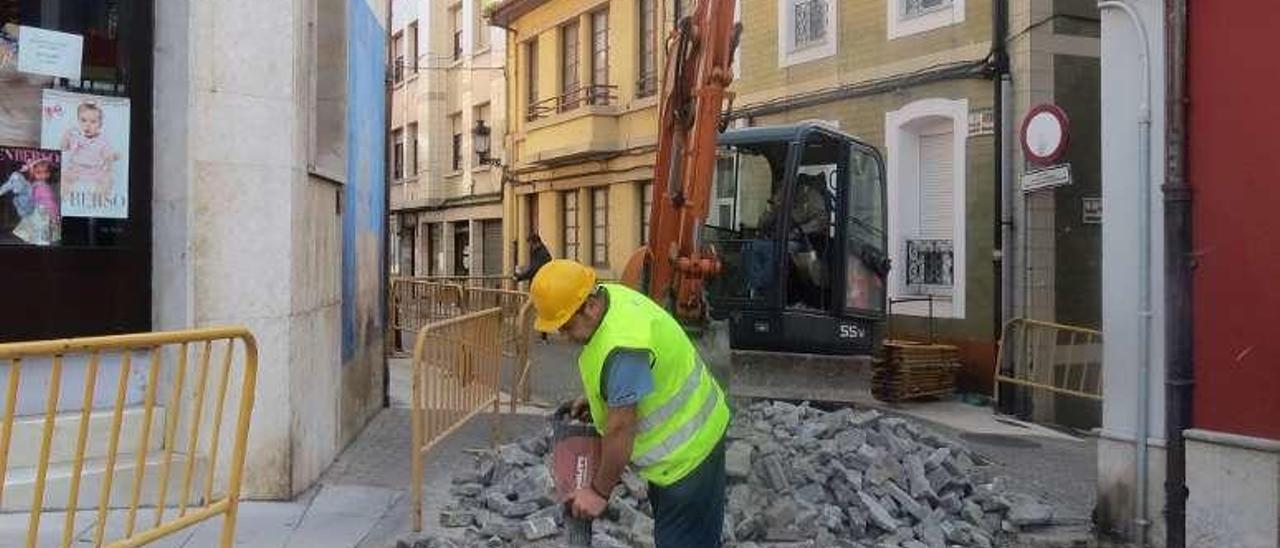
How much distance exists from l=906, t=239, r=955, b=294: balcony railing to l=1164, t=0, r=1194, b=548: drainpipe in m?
7.33

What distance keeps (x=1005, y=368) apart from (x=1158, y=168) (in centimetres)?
607

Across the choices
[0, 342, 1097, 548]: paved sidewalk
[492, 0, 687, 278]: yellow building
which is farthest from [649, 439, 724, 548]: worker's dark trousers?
[492, 0, 687, 278]: yellow building

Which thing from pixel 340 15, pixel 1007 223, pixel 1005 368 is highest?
pixel 340 15

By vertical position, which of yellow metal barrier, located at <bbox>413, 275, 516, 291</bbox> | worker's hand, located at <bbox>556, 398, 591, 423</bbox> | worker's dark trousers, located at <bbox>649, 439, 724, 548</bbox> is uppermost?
yellow metal barrier, located at <bbox>413, 275, 516, 291</bbox>

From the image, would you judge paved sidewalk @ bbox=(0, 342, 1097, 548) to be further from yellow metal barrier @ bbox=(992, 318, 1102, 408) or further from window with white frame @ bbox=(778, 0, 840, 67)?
window with white frame @ bbox=(778, 0, 840, 67)

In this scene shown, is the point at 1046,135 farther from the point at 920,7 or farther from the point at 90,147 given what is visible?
the point at 90,147

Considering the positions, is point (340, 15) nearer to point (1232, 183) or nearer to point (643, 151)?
point (1232, 183)

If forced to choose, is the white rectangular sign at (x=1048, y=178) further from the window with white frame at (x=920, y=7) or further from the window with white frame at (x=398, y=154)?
the window with white frame at (x=398, y=154)

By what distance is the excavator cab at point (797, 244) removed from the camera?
35.8 ft

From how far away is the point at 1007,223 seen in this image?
41.6ft

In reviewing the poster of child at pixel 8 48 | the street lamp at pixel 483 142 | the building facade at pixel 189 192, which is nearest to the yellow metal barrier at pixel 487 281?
the street lamp at pixel 483 142

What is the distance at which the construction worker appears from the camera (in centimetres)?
396

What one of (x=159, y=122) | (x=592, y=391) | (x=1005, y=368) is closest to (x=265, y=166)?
(x=159, y=122)

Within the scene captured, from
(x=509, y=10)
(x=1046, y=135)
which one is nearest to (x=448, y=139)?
(x=509, y=10)
